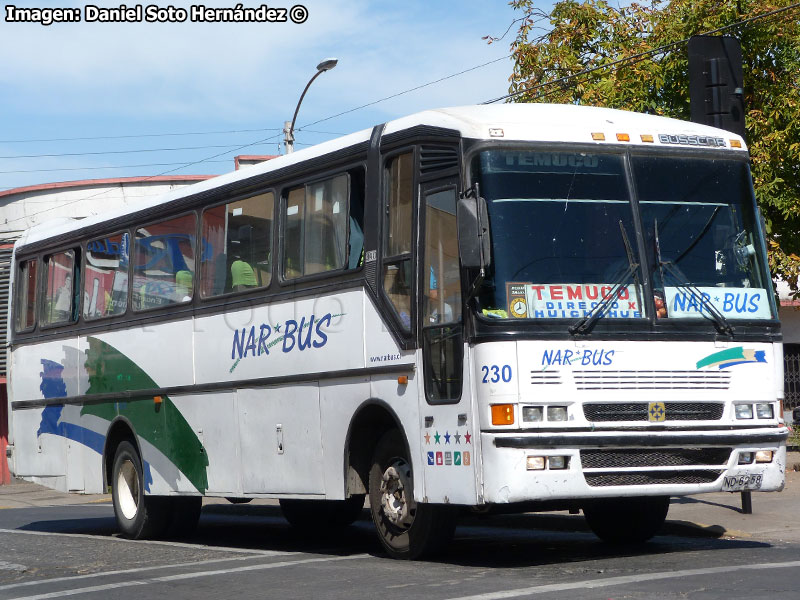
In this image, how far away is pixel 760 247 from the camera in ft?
34.1

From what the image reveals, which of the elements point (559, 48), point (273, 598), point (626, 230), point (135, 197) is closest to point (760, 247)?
point (626, 230)

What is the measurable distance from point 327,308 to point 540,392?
8.64 feet

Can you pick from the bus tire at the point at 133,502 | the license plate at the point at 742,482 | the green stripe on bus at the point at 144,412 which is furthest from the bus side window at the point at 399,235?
the bus tire at the point at 133,502

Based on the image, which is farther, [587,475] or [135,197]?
[135,197]

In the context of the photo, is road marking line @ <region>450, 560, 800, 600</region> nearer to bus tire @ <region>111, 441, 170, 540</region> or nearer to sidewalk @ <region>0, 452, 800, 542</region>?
sidewalk @ <region>0, 452, 800, 542</region>

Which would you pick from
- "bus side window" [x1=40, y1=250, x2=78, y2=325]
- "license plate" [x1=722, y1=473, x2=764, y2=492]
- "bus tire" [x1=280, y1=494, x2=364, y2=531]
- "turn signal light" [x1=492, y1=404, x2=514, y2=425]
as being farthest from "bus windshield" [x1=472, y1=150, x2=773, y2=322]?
"bus side window" [x1=40, y1=250, x2=78, y2=325]

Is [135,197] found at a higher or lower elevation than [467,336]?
higher

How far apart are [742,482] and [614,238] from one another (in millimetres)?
2091

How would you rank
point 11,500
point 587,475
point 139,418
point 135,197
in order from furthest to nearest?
point 135,197 → point 11,500 → point 139,418 → point 587,475

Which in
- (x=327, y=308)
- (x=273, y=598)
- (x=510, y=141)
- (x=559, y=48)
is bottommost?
(x=273, y=598)

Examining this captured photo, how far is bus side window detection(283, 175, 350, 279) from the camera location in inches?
447

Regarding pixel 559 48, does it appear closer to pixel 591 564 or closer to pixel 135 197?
pixel 591 564

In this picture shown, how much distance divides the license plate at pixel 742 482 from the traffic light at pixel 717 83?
4.33 meters

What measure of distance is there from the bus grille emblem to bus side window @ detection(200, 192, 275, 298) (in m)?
4.12
